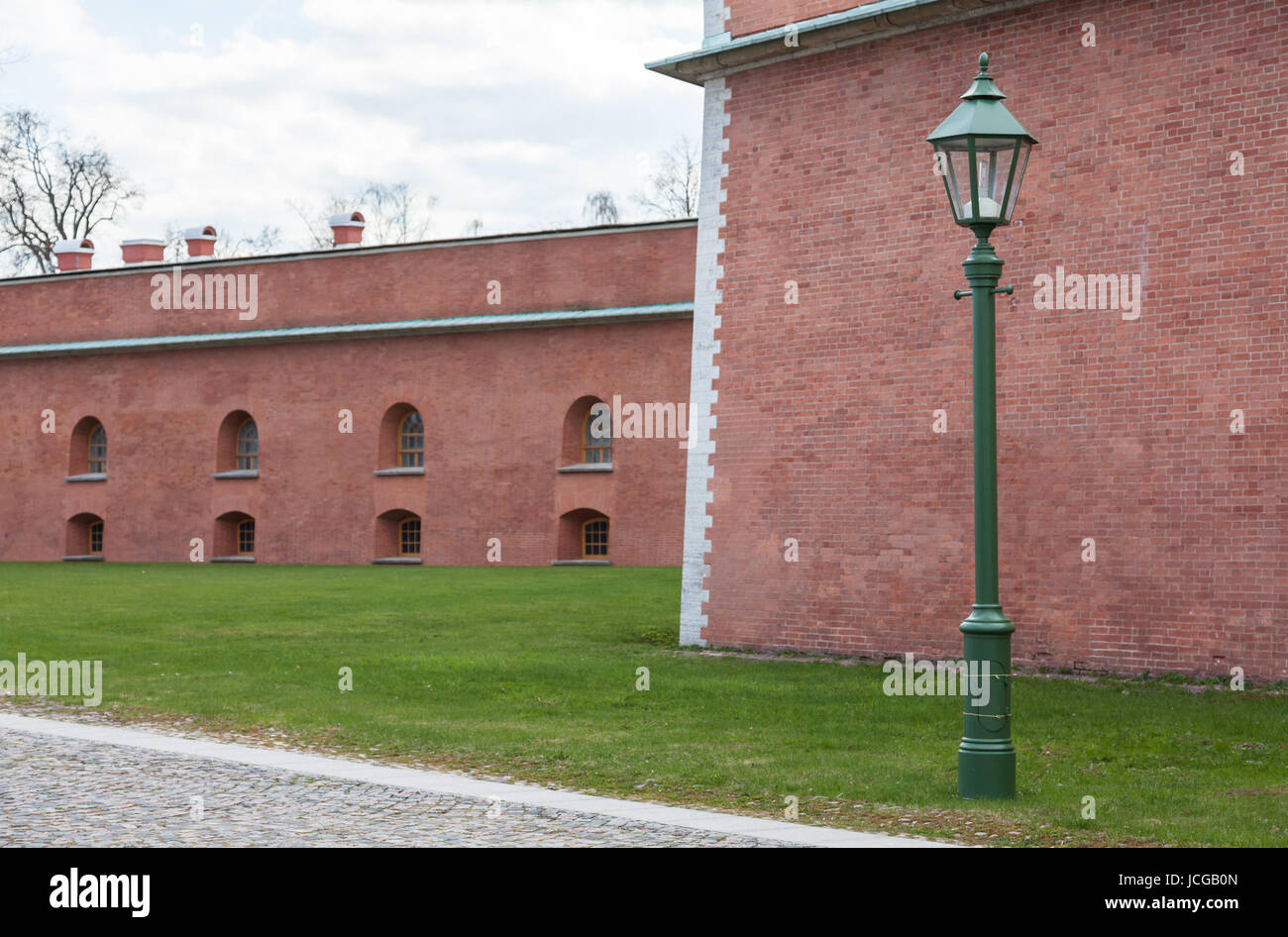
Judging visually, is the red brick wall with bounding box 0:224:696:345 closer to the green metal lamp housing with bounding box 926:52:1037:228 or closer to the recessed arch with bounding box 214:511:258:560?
the recessed arch with bounding box 214:511:258:560

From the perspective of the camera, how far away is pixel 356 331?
33.1m

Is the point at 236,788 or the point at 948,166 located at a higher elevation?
the point at 948,166

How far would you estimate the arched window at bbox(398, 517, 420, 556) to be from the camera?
3356 cm

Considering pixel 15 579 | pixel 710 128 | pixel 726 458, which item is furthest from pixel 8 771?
pixel 15 579

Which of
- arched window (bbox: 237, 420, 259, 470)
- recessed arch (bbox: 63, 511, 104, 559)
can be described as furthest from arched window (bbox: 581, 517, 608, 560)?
recessed arch (bbox: 63, 511, 104, 559)

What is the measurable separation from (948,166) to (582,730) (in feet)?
16.8

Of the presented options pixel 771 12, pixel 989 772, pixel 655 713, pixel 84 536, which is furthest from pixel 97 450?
pixel 989 772

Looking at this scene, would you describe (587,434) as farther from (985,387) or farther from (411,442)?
(985,387)

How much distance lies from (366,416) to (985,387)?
84.9 feet

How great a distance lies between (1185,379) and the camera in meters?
14.3

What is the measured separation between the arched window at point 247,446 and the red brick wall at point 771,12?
67.9 feet

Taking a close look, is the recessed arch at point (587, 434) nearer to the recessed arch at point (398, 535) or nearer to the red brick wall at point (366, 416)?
the red brick wall at point (366, 416)

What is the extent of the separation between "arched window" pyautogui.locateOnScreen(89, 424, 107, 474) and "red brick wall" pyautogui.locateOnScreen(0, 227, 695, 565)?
2.04 ft
